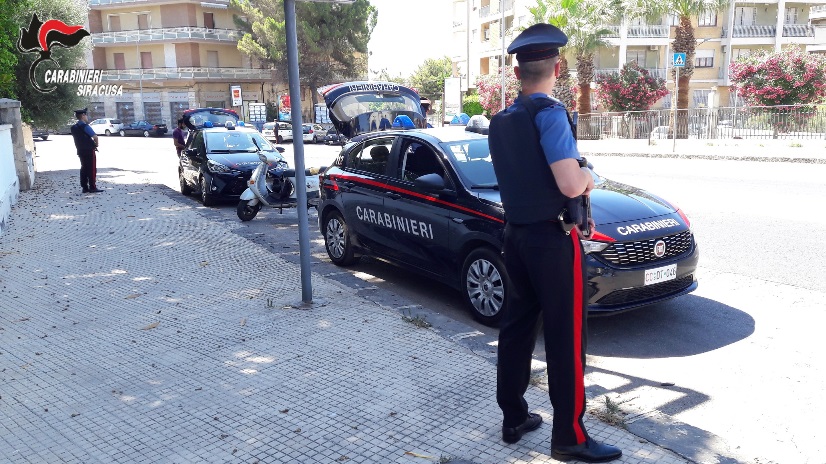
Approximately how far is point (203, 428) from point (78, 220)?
9018mm

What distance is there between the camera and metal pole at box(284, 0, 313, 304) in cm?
588

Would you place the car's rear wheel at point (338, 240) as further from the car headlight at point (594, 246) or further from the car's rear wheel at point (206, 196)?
the car's rear wheel at point (206, 196)

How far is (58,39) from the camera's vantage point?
70.2ft

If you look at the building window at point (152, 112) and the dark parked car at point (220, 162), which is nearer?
the dark parked car at point (220, 162)

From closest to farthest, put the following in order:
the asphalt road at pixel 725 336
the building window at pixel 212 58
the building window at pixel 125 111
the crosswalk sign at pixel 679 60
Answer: the asphalt road at pixel 725 336, the crosswalk sign at pixel 679 60, the building window at pixel 212 58, the building window at pixel 125 111

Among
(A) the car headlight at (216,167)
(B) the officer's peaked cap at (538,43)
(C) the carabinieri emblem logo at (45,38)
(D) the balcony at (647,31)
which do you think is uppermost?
(D) the balcony at (647,31)

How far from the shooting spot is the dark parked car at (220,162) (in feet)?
43.2

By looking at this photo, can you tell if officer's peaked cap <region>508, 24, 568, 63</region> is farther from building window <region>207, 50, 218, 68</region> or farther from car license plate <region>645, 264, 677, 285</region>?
building window <region>207, 50, 218, 68</region>

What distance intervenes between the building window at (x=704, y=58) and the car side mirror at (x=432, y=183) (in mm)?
51198

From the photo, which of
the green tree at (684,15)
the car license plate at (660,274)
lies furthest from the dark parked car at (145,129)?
the car license plate at (660,274)

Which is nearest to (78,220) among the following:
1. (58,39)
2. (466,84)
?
(58,39)

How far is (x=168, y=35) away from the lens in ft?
184

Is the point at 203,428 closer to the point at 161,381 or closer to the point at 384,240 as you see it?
the point at 161,381

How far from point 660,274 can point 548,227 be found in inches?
97.4
